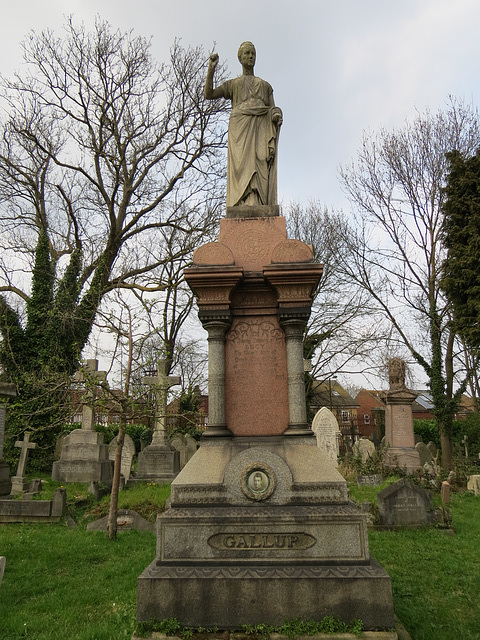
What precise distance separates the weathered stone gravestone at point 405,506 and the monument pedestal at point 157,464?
7.34 metres

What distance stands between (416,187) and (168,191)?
11326 millimetres

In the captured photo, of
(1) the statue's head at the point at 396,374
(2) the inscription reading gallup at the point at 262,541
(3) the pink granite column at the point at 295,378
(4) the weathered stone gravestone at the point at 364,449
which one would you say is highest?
(1) the statue's head at the point at 396,374

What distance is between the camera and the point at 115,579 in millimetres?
5574

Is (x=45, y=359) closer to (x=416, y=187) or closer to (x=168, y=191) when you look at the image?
(x=168, y=191)

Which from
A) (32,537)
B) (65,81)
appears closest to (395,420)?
(32,537)

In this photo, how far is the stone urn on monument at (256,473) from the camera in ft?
11.4

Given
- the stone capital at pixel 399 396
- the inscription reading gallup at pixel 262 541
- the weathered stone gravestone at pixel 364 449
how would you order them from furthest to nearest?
the stone capital at pixel 399 396 < the weathered stone gravestone at pixel 364 449 < the inscription reading gallup at pixel 262 541

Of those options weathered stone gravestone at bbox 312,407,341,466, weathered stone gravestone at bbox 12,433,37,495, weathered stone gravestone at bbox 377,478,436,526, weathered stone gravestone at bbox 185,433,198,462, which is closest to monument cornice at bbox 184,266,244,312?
weathered stone gravestone at bbox 377,478,436,526

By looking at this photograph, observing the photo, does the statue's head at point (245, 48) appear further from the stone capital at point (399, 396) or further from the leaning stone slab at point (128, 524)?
the stone capital at point (399, 396)

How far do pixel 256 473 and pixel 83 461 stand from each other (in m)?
10.9

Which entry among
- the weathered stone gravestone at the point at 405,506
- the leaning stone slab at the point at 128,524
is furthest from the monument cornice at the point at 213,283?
the weathered stone gravestone at the point at 405,506

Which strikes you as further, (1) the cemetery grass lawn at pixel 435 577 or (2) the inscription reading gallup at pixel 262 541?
(1) the cemetery grass lawn at pixel 435 577

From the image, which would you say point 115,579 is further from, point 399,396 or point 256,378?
point 399,396

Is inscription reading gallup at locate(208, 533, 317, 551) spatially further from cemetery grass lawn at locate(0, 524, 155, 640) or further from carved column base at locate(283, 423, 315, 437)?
cemetery grass lawn at locate(0, 524, 155, 640)
